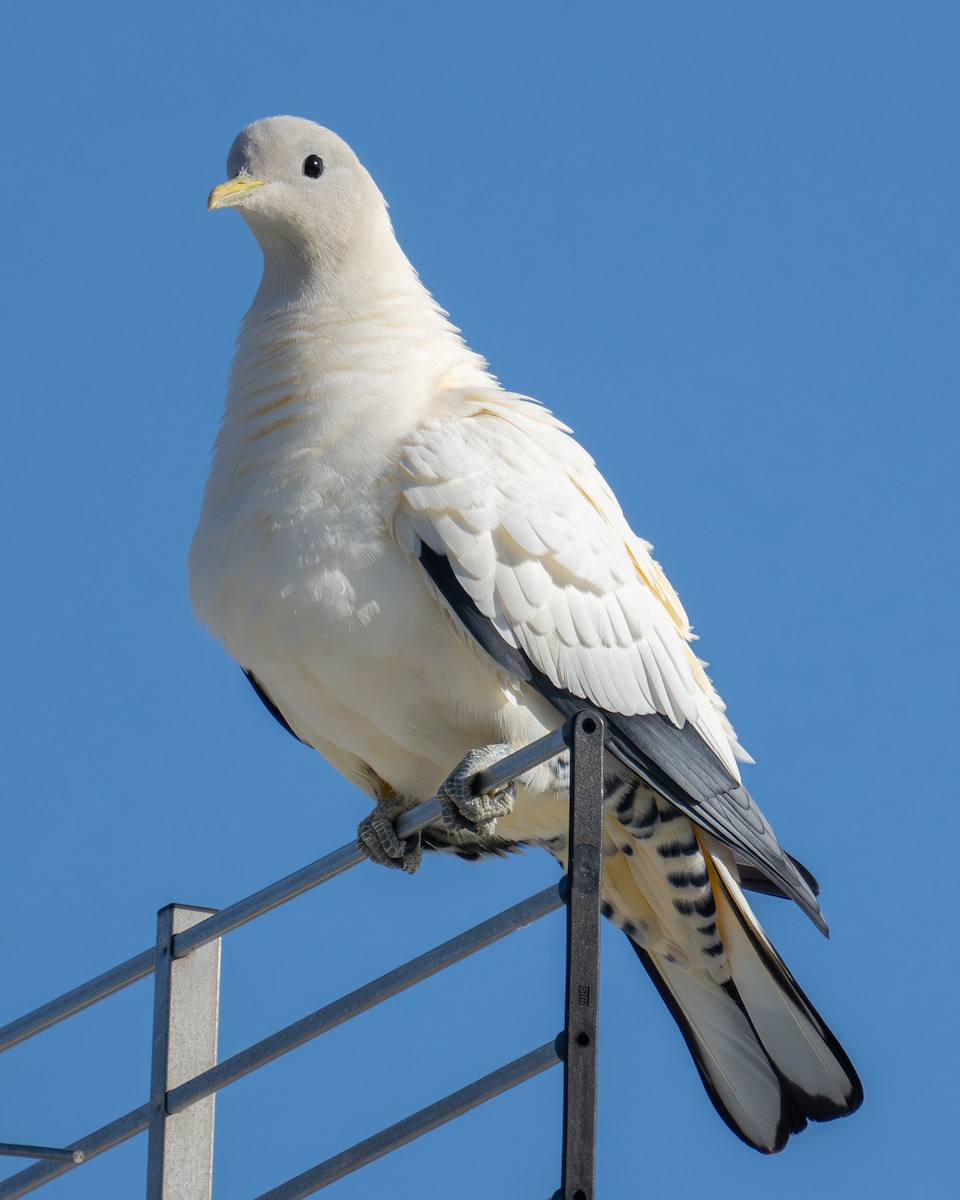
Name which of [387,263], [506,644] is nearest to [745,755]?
[506,644]

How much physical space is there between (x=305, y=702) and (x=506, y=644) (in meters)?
0.58

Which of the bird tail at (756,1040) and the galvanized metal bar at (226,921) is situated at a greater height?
the bird tail at (756,1040)

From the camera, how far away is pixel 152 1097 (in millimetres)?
3406

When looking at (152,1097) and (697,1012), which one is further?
(697,1012)

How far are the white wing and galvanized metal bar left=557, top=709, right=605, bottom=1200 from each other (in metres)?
1.41

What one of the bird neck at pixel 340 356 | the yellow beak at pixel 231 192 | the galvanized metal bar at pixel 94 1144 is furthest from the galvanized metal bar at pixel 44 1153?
the yellow beak at pixel 231 192

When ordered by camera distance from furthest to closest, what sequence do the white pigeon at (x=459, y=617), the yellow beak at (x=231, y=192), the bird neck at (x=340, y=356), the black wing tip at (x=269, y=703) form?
the yellow beak at (x=231, y=192), the black wing tip at (x=269, y=703), the bird neck at (x=340, y=356), the white pigeon at (x=459, y=617)

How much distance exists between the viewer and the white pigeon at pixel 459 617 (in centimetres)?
423

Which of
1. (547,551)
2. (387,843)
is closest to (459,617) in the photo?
(547,551)

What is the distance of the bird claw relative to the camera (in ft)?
12.9

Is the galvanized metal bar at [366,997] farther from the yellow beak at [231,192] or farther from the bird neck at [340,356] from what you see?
the yellow beak at [231,192]

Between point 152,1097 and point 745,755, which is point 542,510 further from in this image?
point 152,1097

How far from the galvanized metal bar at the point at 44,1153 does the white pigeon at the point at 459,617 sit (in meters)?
1.08

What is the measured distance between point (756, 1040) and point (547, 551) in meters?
1.50
